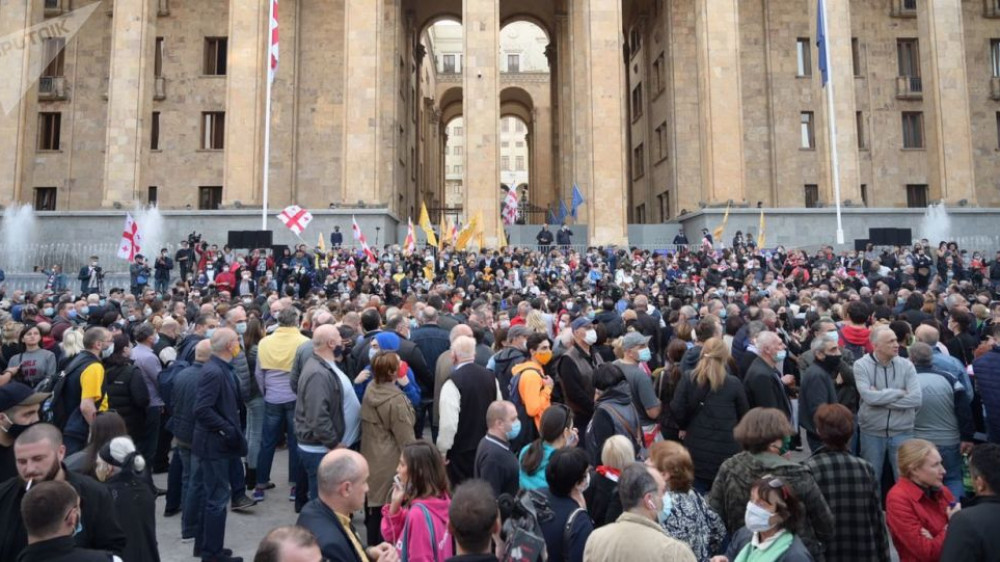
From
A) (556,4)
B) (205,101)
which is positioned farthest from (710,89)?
(205,101)

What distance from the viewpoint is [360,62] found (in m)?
30.0

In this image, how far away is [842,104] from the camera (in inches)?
1193

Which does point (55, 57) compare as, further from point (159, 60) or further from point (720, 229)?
point (720, 229)

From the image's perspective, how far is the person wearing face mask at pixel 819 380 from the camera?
22.1ft

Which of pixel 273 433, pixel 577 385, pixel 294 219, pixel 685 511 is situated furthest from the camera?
pixel 294 219

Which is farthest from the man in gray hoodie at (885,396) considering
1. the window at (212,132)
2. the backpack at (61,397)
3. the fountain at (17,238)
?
the window at (212,132)

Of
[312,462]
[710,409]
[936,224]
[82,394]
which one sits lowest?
[312,462]

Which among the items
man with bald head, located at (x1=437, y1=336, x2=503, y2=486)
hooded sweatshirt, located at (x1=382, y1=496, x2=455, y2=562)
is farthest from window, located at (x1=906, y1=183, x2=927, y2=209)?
hooded sweatshirt, located at (x1=382, y1=496, x2=455, y2=562)

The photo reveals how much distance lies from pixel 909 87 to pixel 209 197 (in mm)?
34955

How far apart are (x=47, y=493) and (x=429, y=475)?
1915mm

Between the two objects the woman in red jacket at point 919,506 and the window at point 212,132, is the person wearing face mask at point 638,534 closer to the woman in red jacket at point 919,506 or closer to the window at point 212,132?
the woman in red jacket at point 919,506

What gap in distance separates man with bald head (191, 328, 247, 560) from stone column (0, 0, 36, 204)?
1152 inches

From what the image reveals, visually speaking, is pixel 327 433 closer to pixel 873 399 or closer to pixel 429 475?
pixel 429 475

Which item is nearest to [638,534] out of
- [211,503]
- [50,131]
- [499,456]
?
[499,456]
